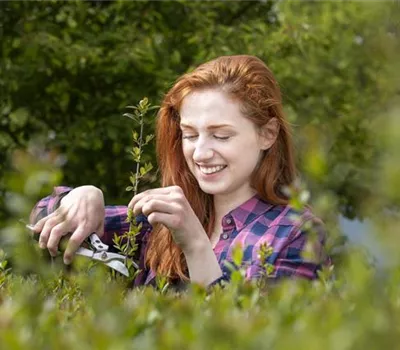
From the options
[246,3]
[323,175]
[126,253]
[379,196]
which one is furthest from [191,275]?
[246,3]

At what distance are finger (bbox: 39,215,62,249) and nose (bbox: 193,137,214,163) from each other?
0.52m

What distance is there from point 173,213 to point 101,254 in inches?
14.5

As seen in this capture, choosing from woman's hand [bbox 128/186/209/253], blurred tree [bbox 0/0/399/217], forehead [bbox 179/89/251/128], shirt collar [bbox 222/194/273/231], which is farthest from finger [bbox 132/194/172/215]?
blurred tree [bbox 0/0/399/217]

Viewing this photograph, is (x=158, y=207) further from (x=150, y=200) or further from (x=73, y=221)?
(x=73, y=221)

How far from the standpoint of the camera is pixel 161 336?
1.60 m

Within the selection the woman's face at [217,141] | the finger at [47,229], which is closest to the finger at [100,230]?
the finger at [47,229]

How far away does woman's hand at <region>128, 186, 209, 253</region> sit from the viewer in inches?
130

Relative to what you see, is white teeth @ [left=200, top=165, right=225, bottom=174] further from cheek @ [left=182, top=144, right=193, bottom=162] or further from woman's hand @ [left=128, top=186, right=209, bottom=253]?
woman's hand @ [left=128, top=186, right=209, bottom=253]

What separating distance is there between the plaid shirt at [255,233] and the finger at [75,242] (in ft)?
1.03

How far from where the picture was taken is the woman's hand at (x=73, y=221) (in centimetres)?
365

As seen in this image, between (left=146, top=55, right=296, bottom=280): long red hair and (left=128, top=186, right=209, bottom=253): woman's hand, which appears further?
(left=146, top=55, right=296, bottom=280): long red hair

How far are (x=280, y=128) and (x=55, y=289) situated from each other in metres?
1.52

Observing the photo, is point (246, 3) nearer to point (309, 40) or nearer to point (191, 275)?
point (309, 40)

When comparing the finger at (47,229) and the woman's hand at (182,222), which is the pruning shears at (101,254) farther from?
the woman's hand at (182,222)
